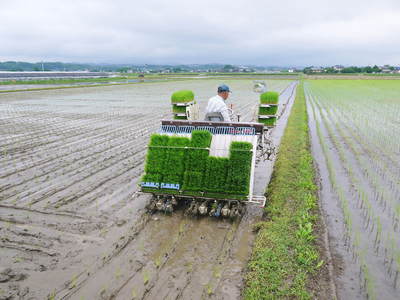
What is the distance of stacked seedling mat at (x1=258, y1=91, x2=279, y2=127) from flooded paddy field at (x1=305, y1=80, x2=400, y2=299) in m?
1.90

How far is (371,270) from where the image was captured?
429cm

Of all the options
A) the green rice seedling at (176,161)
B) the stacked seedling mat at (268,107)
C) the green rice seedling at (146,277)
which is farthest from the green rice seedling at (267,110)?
the green rice seedling at (146,277)

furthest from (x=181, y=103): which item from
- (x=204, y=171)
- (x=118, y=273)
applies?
(x=118, y=273)

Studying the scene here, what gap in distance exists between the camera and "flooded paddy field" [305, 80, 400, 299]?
4125 millimetres

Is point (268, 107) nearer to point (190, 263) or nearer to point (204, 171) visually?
point (204, 171)

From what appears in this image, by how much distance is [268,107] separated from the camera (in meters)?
10.0

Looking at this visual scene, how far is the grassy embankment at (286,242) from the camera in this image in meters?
3.83

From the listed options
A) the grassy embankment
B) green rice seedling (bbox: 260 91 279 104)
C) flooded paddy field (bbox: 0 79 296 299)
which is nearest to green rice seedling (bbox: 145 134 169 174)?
flooded paddy field (bbox: 0 79 296 299)

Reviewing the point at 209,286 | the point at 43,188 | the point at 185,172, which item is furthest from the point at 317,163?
the point at 43,188

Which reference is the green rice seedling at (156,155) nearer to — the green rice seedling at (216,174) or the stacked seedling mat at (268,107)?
the green rice seedling at (216,174)

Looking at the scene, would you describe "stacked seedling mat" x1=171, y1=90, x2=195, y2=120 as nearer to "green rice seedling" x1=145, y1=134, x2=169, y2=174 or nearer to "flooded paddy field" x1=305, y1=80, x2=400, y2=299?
"green rice seedling" x1=145, y1=134, x2=169, y2=174

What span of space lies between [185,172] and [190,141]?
59 cm

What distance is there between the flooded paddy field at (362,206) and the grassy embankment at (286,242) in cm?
34

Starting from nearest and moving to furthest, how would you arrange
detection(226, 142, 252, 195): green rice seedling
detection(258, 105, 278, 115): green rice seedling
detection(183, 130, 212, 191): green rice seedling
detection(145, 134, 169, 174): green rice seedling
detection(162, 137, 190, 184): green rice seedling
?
detection(226, 142, 252, 195): green rice seedling < detection(183, 130, 212, 191): green rice seedling < detection(162, 137, 190, 184): green rice seedling < detection(145, 134, 169, 174): green rice seedling < detection(258, 105, 278, 115): green rice seedling
